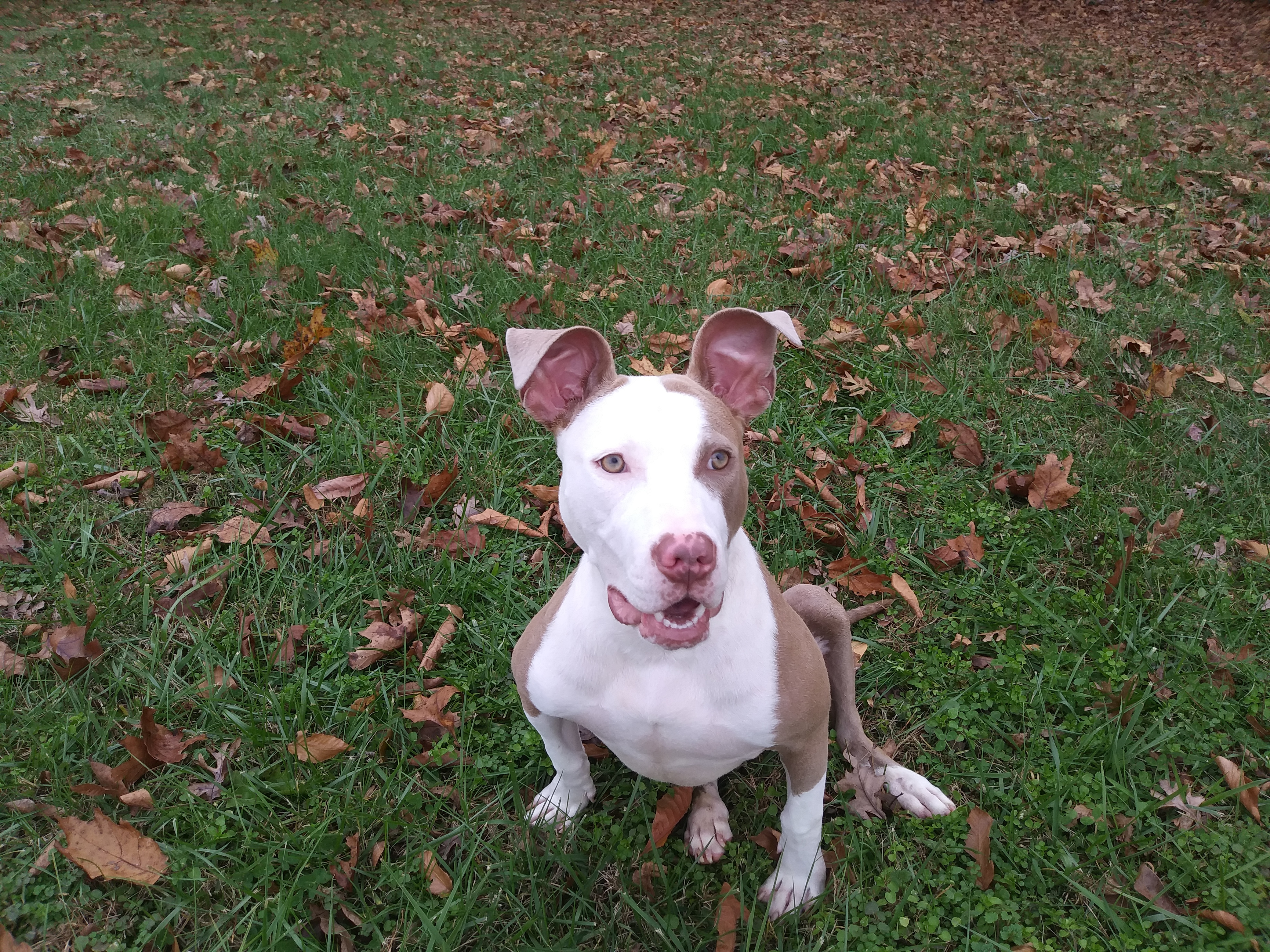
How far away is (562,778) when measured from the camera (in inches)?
93.8

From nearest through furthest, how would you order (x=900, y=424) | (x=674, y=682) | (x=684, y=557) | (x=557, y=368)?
1. (x=684, y=557)
2. (x=674, y=682)
3. (x=557, y=368)
4. (x=900, y=424)

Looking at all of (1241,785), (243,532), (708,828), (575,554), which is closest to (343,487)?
(243,532)

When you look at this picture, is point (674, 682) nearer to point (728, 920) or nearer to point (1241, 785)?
point (728, 920)

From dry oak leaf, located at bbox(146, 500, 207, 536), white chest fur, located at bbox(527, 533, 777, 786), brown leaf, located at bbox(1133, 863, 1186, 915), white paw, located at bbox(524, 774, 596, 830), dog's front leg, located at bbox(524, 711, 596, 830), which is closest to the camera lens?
white chest fur, located at bbox(527, 533, 777, 786)

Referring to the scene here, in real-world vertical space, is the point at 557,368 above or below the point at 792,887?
above

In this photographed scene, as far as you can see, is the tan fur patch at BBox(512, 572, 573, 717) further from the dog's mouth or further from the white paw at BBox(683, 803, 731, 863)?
the white paw at BBox(683, 803, 731, 863)

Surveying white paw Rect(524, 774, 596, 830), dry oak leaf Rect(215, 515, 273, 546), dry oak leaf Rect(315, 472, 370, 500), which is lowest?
white paw Rect(524, 774, 596, 830)

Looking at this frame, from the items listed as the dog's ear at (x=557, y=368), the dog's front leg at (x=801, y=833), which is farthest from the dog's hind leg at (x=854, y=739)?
the dog's ear at (x=557, y=368)

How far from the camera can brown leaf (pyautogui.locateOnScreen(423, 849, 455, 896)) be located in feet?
7.17

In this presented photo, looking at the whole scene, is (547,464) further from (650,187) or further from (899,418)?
(650,187)

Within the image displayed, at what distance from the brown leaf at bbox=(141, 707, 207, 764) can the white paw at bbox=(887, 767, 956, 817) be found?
228 centimetres

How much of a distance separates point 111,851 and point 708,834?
5.69 ft

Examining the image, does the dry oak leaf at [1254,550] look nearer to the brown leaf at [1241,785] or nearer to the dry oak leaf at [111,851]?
the brown leaf at [1241,785]

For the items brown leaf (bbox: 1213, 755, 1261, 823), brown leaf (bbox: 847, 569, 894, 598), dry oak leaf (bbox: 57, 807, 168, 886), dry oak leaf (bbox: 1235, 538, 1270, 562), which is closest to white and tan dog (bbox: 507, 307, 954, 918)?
brown leaf (bbox: 847, 569, 894, 598)
